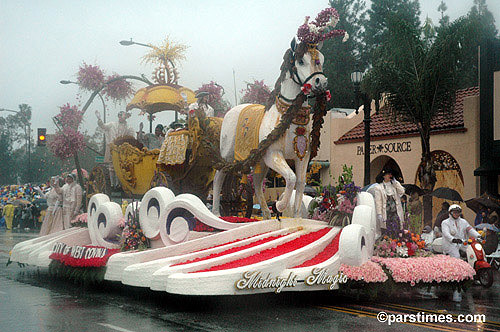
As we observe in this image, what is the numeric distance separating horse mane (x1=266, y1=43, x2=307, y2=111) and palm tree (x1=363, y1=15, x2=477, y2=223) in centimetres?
1151

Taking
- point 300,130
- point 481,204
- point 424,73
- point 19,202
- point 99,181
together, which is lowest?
point 19,202

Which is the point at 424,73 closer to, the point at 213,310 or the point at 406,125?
the point at 406,125

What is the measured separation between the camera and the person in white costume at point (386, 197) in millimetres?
11484

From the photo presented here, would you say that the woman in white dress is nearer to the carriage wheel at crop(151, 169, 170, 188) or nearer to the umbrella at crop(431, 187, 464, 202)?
the carriage wheel at crop(151, 169, 170, 188)

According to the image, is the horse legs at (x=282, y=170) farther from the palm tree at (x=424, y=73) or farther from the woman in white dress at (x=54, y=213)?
the palm tree at (x=424, y=73)

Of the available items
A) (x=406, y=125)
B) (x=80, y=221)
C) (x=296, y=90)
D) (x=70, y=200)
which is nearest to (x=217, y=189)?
(x=296, y=90)

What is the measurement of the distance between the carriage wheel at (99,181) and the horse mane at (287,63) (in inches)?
258

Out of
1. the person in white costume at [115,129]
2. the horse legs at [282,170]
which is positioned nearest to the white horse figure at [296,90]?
the horse legs at [282,170]

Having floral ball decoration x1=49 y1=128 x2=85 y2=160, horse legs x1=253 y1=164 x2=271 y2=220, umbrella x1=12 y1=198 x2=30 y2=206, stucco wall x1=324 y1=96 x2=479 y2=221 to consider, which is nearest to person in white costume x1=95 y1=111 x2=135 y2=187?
floral ball decoration x1=49 y1=128 x2=85 y2=160

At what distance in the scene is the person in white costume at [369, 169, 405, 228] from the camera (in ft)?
37.7

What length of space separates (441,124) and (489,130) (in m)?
2.54

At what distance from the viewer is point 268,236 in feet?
36.3

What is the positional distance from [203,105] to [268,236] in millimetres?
4903

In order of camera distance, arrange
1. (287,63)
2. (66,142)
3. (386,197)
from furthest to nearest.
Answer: (66,142), (287,63), (386,197)
